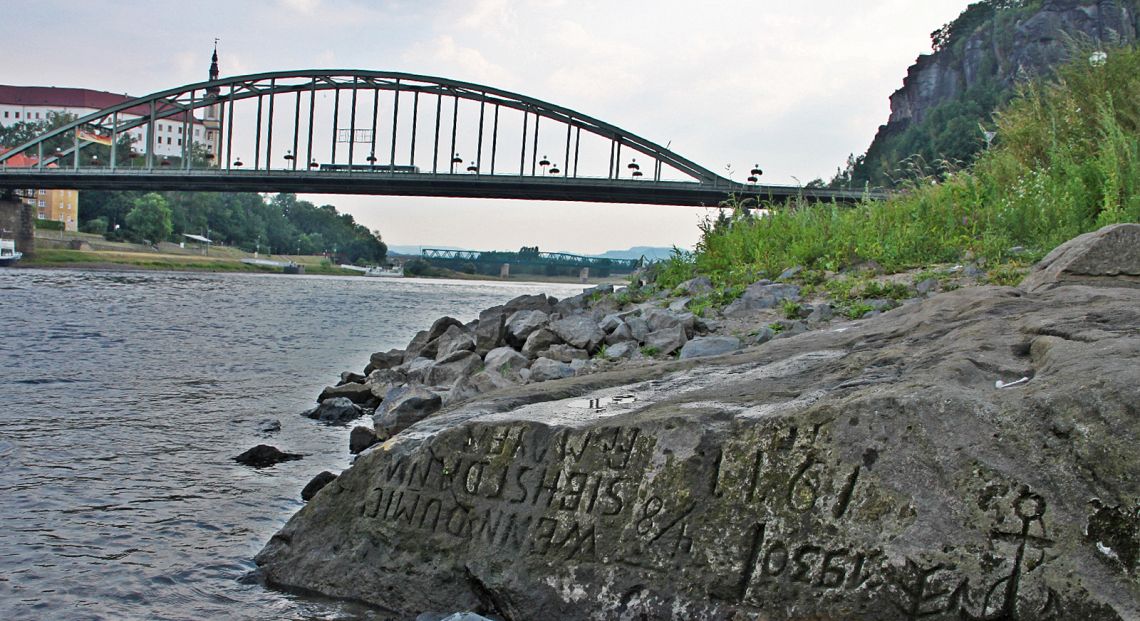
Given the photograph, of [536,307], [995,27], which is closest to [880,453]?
[536,307]

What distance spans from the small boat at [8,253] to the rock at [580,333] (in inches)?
2890

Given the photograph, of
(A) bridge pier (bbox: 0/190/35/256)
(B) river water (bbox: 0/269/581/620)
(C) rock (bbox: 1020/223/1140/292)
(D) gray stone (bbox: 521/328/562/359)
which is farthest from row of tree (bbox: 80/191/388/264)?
(C) rock (bbox: 1020/223/1140/292)

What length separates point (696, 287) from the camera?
1220cm

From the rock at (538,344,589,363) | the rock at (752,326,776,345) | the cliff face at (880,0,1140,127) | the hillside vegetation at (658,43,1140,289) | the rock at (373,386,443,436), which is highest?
the cliff face at (880,0,1140,127)

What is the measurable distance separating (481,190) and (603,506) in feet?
206

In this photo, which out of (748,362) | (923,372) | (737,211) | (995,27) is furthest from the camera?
(995,27)

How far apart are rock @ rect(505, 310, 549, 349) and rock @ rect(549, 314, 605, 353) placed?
2.26 ft

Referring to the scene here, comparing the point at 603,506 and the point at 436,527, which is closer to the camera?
the point at 603,506

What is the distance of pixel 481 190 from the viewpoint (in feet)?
215

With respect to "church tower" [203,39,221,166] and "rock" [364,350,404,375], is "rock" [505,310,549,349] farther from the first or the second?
"church tower" [203,39,221,166]

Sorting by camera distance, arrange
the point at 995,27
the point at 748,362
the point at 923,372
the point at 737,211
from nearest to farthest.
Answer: the point at 923,372 < the point at 748,362 < the point at 737,211 < the point at 995,27

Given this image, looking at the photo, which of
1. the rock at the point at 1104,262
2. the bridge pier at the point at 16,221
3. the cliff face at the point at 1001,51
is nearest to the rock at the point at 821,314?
the rock at the point at 1104,262

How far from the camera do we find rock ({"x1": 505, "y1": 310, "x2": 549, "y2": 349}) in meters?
12.3

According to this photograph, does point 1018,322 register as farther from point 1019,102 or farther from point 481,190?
point 481,190
